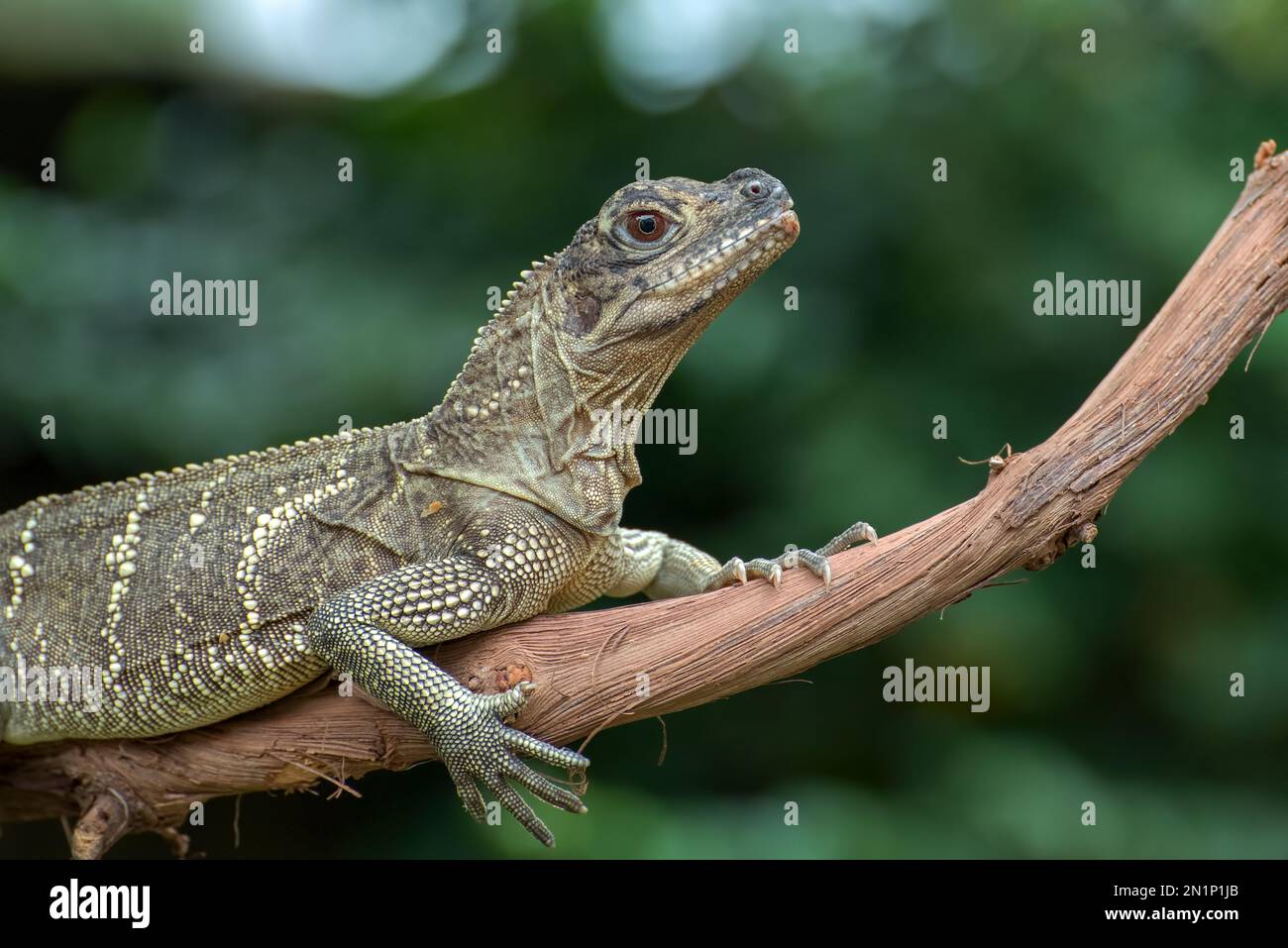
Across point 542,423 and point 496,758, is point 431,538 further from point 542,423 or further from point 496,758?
point 496,758

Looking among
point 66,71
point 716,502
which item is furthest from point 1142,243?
point 66,71

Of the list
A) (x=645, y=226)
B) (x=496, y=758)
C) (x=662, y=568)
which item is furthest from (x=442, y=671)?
(x=645, y=226)

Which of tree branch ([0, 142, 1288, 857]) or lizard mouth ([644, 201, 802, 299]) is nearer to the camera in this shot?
tree branch ([0, 142, 1288, 857])

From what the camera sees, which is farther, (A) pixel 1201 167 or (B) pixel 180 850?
(A) pixel 1201 167

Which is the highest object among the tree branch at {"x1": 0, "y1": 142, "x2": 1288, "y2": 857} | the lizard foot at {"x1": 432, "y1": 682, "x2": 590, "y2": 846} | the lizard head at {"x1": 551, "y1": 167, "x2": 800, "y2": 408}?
the lizard head at {"x1": 551, "y1": 167, "x2": 800, "y2": 408}

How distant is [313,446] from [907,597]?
9.04 ft

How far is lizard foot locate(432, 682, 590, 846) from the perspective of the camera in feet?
14.9

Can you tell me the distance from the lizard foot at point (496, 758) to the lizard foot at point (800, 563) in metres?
1.04

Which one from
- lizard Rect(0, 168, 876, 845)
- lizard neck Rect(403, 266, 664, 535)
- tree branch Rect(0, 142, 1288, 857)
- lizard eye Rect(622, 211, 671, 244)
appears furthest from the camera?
lizard neck Rect(403, 266, 664, 535)

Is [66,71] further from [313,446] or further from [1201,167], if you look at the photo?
[1201,167]

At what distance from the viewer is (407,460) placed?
509cm

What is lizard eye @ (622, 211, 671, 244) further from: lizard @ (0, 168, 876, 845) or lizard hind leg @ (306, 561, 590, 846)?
lizard hind leg @ (306, 561, 590, 846)

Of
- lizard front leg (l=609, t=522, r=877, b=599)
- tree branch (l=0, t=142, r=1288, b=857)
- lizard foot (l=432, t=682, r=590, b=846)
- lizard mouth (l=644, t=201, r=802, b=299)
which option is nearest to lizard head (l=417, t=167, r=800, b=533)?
lizard mouth (l=644, t=201, r=802, b=299)

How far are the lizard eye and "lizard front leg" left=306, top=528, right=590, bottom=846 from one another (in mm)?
1461
